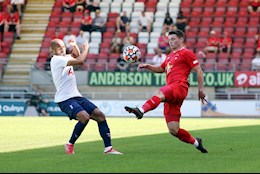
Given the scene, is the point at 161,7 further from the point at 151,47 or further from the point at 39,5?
the point at 39,5

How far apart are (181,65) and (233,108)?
22863 millimetres

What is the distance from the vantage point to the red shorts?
535 inches

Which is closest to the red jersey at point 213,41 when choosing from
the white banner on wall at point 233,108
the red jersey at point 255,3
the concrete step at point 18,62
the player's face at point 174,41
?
the white banner on wall at point 233,108

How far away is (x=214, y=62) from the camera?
38.1 meters

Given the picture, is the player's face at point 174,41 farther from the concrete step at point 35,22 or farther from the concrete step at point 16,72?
the concrete step at point 35,22

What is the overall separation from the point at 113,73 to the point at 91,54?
7.28ft

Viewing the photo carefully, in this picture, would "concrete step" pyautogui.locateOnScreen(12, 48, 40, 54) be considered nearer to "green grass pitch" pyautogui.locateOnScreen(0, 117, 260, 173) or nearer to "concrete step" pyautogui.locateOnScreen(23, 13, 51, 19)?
"concrete step" pyautogui.locateOnScreen(23, 13, 51, 19)

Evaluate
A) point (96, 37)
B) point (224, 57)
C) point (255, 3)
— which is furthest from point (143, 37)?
point (255, 3)

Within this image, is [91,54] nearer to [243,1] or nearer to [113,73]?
[113,73]

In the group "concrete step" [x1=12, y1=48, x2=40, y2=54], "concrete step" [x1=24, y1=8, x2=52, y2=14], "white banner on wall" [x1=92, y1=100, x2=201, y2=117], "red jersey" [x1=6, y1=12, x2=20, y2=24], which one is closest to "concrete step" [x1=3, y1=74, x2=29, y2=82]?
"concrete step" [x1=12, y1=48, x2=40, y2=54]

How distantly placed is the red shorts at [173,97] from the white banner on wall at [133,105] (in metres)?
22.7

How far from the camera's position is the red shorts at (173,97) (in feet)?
44.6

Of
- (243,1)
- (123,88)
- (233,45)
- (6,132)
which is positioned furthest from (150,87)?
(6,132)

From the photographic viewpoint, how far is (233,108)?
36.5 m
